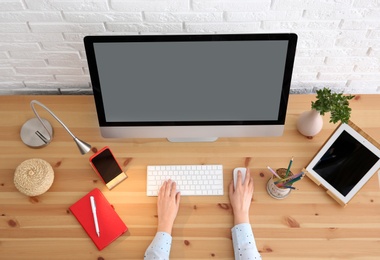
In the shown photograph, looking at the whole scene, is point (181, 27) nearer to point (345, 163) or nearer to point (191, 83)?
point (191, 83)

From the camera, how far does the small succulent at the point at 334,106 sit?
1.50m

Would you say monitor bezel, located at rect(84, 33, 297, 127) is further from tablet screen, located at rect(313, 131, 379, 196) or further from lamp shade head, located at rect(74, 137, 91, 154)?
tablet screen, located at rect(313, 131, 379, 196)

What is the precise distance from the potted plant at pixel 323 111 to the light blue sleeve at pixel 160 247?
0.69 meters

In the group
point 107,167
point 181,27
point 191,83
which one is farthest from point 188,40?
point 107,167

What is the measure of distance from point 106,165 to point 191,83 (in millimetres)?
470

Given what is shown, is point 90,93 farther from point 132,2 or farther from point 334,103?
point 334,103

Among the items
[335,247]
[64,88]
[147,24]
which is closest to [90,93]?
[64,88]

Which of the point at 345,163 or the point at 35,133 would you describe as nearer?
the point at 345,163

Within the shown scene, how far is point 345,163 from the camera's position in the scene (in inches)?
60.6

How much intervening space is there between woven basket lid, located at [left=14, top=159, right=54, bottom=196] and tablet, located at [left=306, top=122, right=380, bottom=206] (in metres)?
0.99

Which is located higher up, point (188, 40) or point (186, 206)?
point (188, 40)

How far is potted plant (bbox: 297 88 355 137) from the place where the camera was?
1506 millimetres

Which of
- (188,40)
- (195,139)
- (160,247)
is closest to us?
(188,40)

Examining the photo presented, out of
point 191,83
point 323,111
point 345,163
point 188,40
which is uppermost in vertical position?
point 188,40
